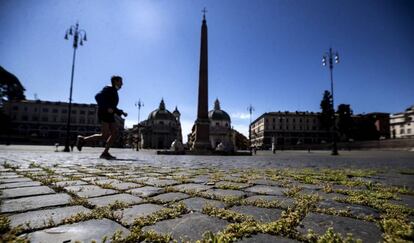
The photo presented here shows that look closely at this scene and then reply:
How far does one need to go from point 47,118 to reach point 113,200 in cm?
10307

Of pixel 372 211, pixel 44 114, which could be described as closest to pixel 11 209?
pixel 372 211

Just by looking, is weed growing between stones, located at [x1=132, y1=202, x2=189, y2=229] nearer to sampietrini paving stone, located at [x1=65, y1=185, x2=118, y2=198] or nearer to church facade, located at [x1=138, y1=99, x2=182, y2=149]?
sampietrini paving stone, located at [x1=65, y1=185, x2=118, y2=198]

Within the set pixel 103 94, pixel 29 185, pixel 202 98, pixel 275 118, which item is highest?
pixel 275 118

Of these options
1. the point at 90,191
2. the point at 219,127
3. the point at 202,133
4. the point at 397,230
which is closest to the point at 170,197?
the point at 90,191

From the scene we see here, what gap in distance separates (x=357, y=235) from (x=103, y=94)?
27.5 ft

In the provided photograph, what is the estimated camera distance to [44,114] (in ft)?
285

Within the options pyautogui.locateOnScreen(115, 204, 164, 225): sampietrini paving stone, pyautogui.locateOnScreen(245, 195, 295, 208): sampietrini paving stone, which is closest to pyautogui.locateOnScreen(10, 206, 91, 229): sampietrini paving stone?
pyautogui.locateOnScreen(115, 204, 164, 225): sampietrini paving stone

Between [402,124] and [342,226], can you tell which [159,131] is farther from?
[342,226]

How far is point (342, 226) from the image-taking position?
5.10 ft

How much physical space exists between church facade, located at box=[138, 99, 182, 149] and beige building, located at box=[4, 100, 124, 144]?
734 inches

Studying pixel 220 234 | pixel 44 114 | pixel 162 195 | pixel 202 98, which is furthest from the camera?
pixel 44 114

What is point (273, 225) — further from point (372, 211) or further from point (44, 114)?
point (44, 114)

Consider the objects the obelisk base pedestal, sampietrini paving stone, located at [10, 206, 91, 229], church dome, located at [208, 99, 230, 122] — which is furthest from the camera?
church dome, located at [208, 99, 230, 122]

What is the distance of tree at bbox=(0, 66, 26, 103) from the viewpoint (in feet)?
194
